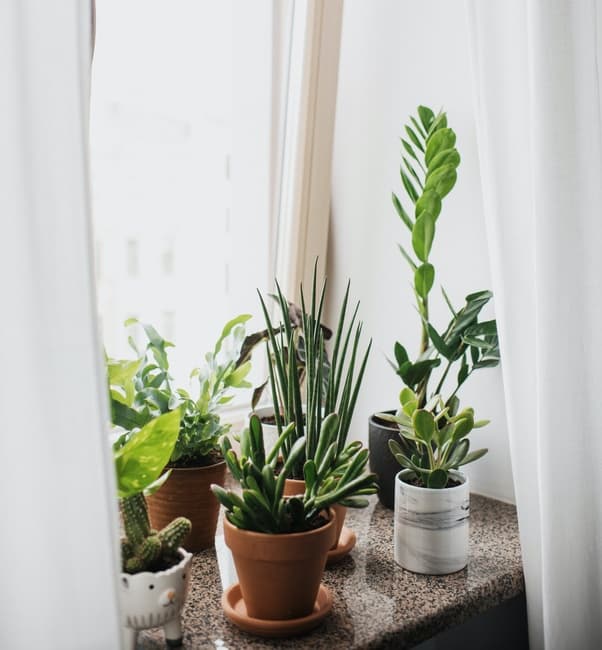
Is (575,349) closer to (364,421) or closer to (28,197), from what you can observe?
(364,421)

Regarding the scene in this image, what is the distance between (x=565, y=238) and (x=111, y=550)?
2.13 feet

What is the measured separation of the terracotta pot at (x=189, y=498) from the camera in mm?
922

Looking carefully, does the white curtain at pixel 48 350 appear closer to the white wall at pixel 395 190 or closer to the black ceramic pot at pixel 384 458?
the black ceramic pot at pixel 384 458

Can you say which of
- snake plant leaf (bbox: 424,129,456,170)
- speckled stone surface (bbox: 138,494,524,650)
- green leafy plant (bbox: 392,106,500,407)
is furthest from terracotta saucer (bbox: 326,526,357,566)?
snake plant leaf (bbox: 424,129,456,170)

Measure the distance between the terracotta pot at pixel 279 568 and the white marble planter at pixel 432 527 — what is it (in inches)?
7.1

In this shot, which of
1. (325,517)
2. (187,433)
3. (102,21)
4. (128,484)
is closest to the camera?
(128,484)

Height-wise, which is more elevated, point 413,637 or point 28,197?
point 28,197

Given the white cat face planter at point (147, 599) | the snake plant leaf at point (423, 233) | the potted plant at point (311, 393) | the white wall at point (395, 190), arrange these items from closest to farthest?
the white cat face planter at point (147, 599) → the potted plant at point (311, 393) → the snake plant leaf at point (423, 233) → the white wall at point (395, 190)

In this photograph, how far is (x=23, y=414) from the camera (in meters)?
0.55

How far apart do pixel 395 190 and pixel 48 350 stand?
90 cm

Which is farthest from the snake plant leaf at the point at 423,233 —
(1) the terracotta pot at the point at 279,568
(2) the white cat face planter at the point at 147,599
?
(2) the white cat face planter at the point at 147,599

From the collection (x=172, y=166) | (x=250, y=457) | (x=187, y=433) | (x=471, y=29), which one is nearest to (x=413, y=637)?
(x=250, y=457)

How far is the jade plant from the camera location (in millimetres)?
692

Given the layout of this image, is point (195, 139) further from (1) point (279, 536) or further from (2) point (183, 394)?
(1) point (279, 536)
